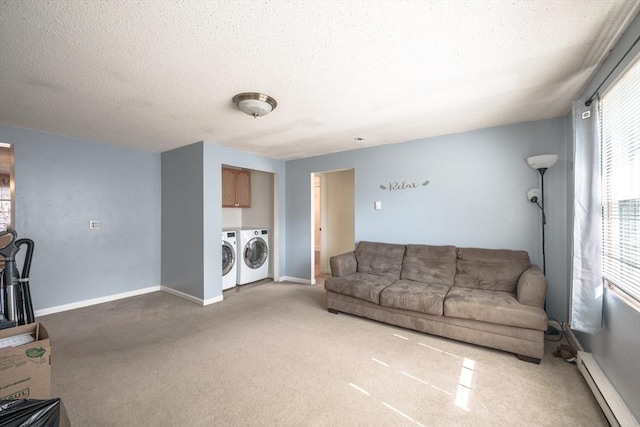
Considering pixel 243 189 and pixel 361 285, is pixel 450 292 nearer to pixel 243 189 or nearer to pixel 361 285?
pixel 361 285

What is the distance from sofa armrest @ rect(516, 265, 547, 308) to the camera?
2354mm

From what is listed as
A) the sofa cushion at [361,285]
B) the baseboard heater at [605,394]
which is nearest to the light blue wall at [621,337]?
the baseboard heater at [605,394]

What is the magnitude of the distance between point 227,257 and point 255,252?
0.59m

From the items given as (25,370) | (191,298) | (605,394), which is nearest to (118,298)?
(191,298)

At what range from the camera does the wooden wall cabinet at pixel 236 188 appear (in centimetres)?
512

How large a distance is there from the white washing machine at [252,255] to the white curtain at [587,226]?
14.0 ft

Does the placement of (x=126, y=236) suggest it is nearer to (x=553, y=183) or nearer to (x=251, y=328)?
(x=251, y=328)

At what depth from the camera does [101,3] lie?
1.32m

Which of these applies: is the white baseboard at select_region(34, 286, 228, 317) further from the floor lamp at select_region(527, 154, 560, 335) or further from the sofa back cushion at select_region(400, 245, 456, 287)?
the floor lamp at select_region(527, 154, 560, 335)

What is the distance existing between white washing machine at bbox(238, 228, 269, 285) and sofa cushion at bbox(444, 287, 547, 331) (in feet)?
11.0

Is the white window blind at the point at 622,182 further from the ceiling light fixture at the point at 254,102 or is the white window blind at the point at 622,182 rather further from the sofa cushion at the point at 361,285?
the ceiling light fixture at the point at 254,102

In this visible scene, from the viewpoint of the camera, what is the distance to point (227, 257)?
14.8 ft

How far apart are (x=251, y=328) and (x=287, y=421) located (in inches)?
57.7

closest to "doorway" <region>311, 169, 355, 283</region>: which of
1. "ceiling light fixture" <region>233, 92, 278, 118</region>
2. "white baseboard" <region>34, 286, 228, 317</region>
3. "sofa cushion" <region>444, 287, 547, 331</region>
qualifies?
"white baseboard" <region>34, 286, 228, 317</region>
